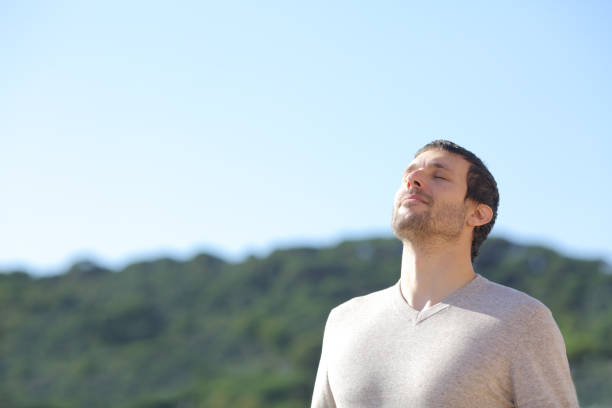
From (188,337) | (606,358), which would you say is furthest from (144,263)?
(606,358)

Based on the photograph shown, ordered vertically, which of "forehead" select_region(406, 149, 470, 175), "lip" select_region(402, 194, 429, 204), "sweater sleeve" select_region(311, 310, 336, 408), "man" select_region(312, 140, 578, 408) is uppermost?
"forehead" select_region(406, 149, 470, 175)

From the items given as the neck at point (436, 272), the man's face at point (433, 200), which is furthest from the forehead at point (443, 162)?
the neck at point (436, 272)

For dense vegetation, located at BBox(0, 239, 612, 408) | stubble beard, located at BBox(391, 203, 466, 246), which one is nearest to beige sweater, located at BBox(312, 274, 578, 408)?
stubble beard, located at BBox(391, 203, 466, 246)

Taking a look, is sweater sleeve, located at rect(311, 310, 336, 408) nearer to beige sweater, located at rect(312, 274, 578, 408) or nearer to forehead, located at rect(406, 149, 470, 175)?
beige sweater, located at rect(312, 274, 578, 408)

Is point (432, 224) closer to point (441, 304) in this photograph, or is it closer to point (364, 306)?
point (441, 304)

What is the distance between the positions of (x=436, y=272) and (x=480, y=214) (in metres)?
0.19

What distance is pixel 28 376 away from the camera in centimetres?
3628

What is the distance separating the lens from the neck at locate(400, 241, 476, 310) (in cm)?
222

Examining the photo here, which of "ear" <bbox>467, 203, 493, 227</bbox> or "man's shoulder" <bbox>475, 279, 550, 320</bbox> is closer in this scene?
"man's shoulder" <bbox>475, 279, 550, 320</bbox>

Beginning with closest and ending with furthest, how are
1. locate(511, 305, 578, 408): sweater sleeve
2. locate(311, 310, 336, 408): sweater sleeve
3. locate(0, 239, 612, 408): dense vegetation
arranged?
locate(511, 305, 578, 408): sweater sleeve, locate(311, 310, 336, 408): sweater sleeve, locate(0, 239, 612, 408): dense vegetation

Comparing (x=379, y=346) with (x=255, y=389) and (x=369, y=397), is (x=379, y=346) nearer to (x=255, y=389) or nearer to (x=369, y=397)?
(x=369, y=397)

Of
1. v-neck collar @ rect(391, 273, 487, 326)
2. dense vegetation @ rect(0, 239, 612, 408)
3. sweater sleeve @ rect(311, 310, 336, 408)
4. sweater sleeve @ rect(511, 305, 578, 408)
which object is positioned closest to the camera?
sweater sleeve @ rect(511, 305, 578, 408)

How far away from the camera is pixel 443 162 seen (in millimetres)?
2260

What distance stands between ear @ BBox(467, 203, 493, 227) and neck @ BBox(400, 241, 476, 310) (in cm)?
7
